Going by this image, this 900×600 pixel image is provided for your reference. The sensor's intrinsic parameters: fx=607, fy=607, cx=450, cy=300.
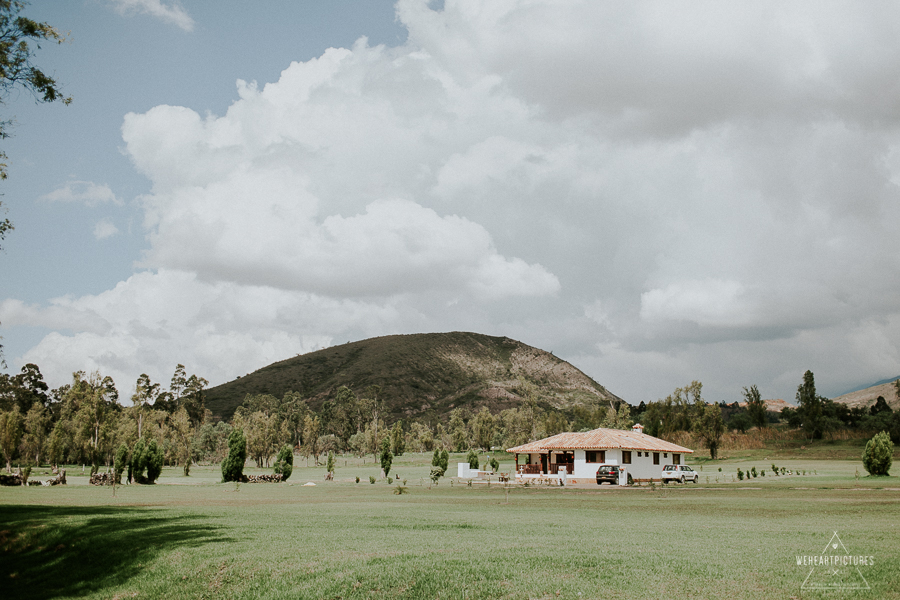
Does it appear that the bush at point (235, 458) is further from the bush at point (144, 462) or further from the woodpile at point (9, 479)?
the woodpile at point (9, 479)

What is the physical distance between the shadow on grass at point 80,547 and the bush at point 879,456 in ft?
157

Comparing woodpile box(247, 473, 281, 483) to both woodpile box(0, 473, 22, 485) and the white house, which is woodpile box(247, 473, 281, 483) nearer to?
woodpile box(0, 473, 22, 485)

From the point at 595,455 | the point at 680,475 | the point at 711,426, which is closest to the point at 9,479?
the point at 595,455

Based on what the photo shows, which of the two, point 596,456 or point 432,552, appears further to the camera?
point 596,456

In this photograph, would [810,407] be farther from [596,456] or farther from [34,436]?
[34,436]

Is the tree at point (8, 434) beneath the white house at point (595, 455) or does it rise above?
above

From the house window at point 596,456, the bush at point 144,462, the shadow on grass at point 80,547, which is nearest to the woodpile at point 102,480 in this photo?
the bush at point 144,462

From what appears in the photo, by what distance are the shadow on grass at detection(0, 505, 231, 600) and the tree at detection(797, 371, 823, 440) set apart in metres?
101

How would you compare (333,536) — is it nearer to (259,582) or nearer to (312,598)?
(259,582)

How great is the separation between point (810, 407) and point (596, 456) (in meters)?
60.1

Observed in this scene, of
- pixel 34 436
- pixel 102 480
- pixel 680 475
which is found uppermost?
pixel 34 436

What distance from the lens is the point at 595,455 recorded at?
5650 cm

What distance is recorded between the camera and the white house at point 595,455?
5603 centimetres

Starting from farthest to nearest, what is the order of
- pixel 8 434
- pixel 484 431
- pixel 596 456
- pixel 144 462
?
pixel 484 431 → pixel 8 434 → pixel 596 456 → pixel 144 462
